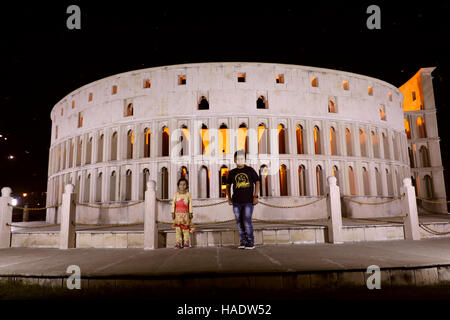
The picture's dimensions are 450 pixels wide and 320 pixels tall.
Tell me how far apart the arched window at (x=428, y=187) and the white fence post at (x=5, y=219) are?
22.0m

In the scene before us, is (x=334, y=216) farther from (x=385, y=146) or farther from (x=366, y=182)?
(x=385, y=146)

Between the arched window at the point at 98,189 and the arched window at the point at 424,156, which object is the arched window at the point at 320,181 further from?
the arched window at the point at 98,189

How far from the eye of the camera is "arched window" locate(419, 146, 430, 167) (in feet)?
61.6

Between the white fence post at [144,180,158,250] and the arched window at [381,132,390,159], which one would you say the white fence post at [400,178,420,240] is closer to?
the white fence post at [144,180,158,250]

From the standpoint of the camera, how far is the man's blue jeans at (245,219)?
6.75 metres

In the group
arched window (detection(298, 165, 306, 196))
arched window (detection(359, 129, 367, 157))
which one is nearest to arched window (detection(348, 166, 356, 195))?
arched window (detection(359, 129, 367, 157))

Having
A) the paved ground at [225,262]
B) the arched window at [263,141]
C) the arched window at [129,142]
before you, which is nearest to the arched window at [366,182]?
the arched window at [263,141]

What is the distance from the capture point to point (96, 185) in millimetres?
14789

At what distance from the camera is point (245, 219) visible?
6.79 meters

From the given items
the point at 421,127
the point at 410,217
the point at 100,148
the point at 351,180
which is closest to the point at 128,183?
the point at 100,148

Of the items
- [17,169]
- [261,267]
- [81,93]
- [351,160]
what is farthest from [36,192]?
[261,267]

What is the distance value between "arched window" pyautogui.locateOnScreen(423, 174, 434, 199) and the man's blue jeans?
55.3 ft

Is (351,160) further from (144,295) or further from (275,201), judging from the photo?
(144,295)

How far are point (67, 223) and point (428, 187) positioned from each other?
20504 millimetres
